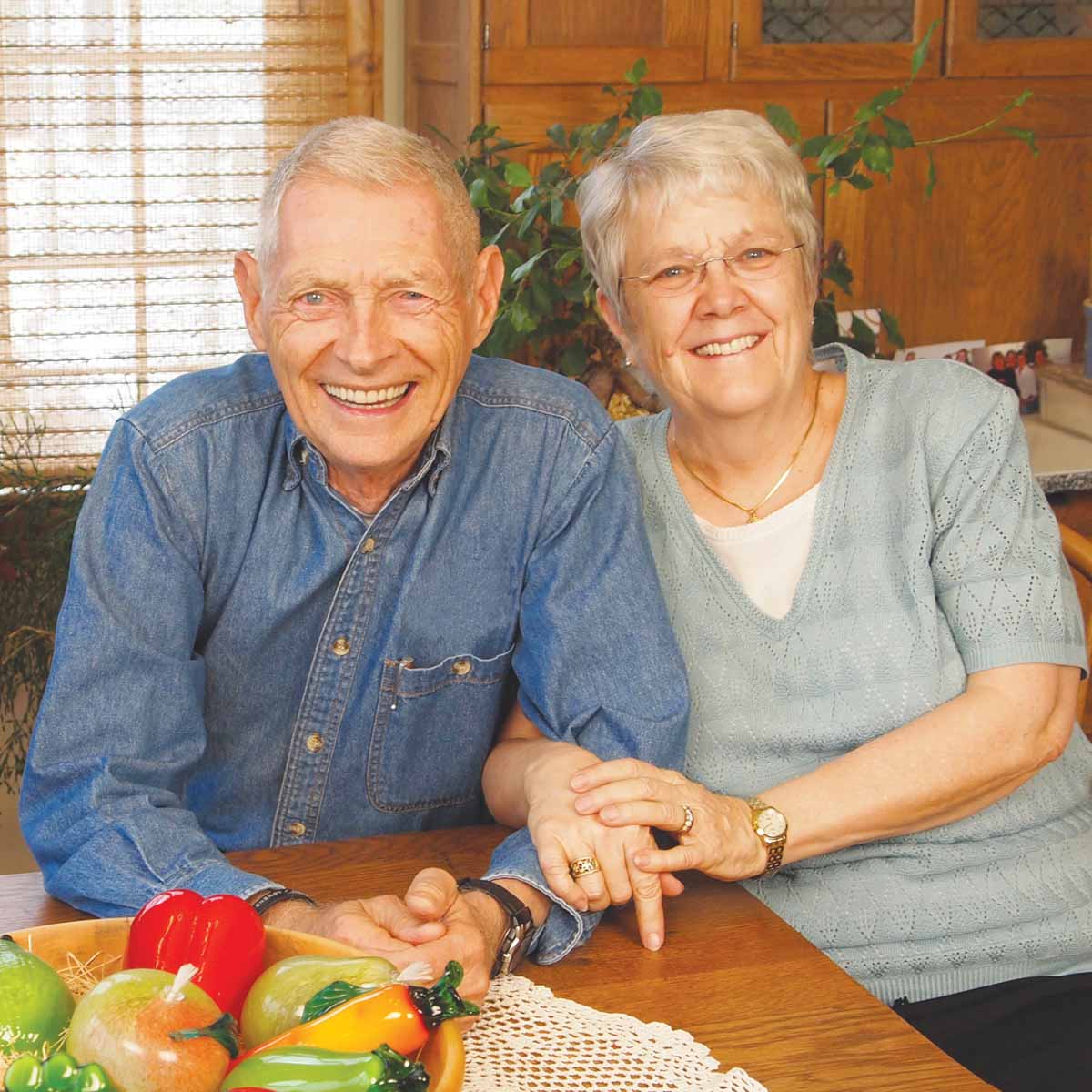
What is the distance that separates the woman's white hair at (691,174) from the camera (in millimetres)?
1711

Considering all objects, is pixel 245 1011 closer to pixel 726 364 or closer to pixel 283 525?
pixel 283 525

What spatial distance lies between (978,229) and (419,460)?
2.36m

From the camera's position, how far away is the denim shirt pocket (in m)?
1.55

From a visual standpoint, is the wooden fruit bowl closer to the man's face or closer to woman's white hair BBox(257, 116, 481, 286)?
the man's face

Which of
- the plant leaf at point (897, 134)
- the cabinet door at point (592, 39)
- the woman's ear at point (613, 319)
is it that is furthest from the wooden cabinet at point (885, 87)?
the woman's ear at point (613, 319)

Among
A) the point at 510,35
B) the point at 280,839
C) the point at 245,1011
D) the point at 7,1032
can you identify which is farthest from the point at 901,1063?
the point at 510,35

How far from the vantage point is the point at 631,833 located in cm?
138

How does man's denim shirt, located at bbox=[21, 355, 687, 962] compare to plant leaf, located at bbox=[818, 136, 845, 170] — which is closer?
man's denim shirt, located at bbox=[21, 355, 687, 962]

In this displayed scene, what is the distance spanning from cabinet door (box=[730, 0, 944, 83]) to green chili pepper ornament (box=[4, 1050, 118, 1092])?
2799 mm

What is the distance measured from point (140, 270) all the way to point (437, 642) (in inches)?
81.2

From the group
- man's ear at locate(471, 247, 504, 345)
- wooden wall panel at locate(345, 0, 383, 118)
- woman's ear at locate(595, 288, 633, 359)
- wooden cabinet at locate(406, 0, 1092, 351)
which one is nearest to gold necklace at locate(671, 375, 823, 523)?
woman's ear at locate(595, 288, 633, 359)

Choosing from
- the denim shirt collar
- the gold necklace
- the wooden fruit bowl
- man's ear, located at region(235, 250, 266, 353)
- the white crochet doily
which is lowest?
the white crochet doily

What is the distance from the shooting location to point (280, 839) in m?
1.60

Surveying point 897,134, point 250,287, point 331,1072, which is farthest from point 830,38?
point 331,1072
